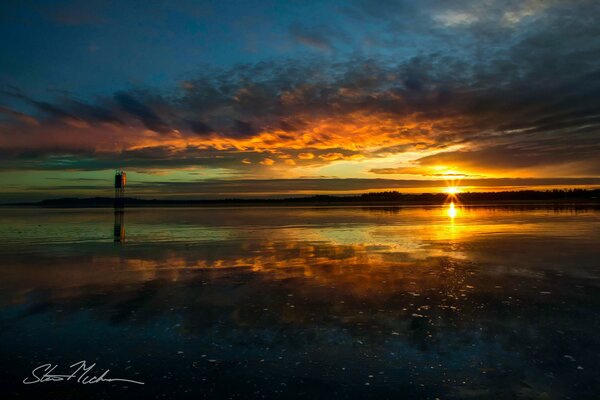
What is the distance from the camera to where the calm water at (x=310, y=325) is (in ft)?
18.1

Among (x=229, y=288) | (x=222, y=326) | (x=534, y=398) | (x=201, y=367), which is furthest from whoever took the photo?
(x=229, y=288)

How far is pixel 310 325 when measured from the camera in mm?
7805

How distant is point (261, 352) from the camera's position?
21.5 ft

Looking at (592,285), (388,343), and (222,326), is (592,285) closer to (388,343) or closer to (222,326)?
(388,343)

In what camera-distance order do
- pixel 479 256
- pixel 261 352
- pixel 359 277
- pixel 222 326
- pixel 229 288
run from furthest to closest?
pixel 479 256
pixel 359 277
pixel 229 288
pixel 222 326
pixel 261 352

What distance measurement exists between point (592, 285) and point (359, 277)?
5756 mm

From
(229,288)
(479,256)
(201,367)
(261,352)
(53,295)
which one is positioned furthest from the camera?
(479,256)

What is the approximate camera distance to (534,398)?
510 centimetres

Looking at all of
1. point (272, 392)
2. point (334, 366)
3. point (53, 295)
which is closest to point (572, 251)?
point (334, 366)

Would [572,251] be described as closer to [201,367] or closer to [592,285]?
[592,285]

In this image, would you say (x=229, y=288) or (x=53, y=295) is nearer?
(x=53, y=295)

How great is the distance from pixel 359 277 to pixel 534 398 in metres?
7.00

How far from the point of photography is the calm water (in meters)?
5.53

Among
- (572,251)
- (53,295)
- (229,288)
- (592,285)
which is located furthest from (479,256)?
(53,295)
